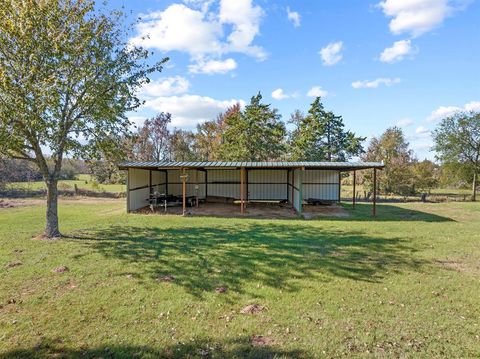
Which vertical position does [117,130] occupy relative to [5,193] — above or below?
above

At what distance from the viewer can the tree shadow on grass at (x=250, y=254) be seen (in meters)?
5.30

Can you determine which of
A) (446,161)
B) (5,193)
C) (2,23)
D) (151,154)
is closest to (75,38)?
(2,23)

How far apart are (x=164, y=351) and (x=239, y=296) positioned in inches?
62.8

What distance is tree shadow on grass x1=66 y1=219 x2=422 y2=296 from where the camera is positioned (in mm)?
5301

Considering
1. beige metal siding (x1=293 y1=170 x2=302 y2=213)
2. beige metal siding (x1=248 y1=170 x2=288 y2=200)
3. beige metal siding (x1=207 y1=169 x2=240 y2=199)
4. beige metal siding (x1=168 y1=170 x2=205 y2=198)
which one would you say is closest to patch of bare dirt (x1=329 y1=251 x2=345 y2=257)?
beige metal siding (x1=293 y1=170 x2=302 y2=213)

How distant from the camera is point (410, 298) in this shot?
4449 mm

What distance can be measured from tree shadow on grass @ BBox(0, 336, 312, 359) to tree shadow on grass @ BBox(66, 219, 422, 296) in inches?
55.8

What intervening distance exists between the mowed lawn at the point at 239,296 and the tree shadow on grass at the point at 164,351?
12 millimetres

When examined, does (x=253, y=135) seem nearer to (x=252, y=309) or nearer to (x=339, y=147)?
(x=339, y=147)

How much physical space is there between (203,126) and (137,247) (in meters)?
24.8

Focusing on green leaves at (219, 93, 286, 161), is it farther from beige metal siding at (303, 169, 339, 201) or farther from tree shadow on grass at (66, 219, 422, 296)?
tree shadow on grass at (66, 219, 422, 296)

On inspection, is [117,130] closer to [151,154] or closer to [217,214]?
[217,214]

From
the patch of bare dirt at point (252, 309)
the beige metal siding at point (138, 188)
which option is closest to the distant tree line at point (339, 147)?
the beige metal siding at point (138, 188)

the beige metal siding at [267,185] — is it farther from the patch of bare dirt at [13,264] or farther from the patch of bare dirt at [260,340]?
the patch of bare dirt at [260,340]
